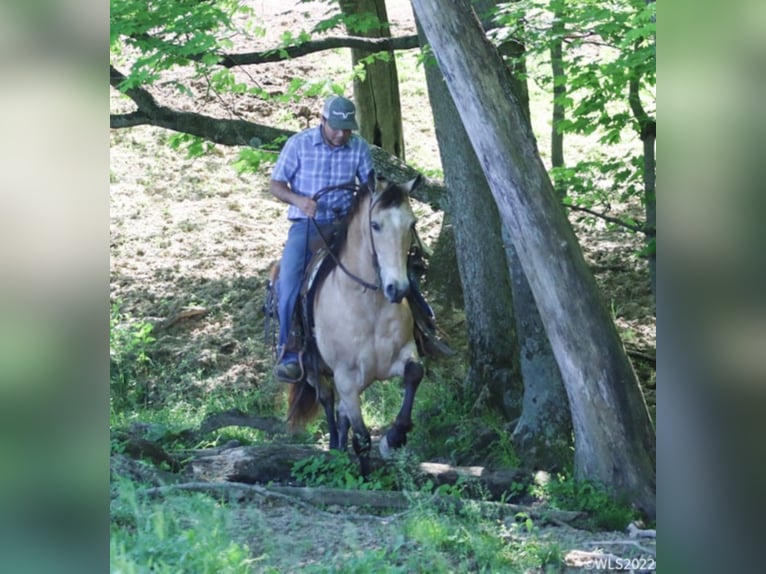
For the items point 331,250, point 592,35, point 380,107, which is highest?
point 380,107

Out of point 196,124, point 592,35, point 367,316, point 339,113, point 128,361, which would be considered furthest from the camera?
point 128,361

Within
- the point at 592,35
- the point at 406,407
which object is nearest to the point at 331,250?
the point at 406,407

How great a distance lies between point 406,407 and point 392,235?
4.47 feet

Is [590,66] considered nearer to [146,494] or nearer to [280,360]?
[280,360]

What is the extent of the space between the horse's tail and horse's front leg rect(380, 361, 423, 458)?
3.50 feet

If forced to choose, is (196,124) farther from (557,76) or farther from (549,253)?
(549,253)

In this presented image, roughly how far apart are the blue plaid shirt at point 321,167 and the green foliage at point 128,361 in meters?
4.34

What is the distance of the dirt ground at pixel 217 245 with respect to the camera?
12117 millimetres

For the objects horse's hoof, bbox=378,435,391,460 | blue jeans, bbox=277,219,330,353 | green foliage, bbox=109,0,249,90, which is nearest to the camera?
horse's hoof, bbox=378,435,391,460

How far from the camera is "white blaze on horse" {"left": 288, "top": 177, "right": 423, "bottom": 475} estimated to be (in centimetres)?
673

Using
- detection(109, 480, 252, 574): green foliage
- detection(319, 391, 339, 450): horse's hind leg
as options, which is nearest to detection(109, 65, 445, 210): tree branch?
detection(319, 391, 339, 450): horse's hind leg

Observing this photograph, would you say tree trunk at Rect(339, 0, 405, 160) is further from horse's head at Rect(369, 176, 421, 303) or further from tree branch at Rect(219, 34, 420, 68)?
horse's head at Rect(369, 176, 421, 303)

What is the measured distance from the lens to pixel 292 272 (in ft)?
25.2
